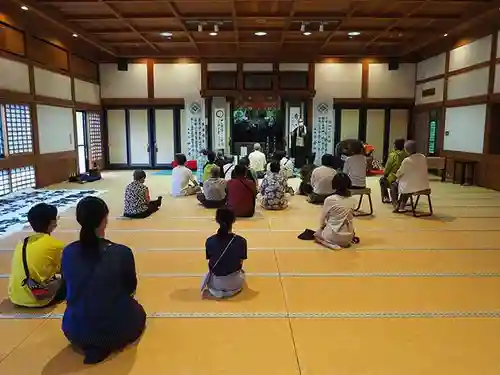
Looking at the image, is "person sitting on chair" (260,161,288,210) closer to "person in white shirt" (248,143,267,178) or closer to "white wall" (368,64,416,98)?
"person in white shirt" (248,143,267,178)

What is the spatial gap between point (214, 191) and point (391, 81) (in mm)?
8522

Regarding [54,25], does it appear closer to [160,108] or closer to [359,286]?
[160,108]

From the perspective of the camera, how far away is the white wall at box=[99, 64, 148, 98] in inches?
500

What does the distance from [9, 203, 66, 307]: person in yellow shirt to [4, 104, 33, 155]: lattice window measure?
5.73 metres

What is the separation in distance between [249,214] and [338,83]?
8.18 m

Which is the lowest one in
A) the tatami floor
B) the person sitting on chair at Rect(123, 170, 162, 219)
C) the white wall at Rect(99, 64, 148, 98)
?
the tatami floor

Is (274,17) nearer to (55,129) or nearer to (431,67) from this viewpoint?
(431,67)

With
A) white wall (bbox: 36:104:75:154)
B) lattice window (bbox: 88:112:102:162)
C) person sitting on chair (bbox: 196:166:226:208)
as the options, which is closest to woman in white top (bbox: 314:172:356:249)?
person sitting on chair (bbox: 196:166:226:208)

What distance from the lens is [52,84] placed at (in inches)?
371

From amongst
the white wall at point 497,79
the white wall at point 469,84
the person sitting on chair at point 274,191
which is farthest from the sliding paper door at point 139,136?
the white wall at point 497,79

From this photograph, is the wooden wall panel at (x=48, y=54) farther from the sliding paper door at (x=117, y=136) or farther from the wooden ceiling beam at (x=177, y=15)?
the wooden ceiling beam at (x=177, y=15)

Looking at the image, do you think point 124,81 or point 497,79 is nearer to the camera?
point 497,79

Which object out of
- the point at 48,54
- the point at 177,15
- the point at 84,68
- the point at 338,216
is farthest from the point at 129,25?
the point at 338,216

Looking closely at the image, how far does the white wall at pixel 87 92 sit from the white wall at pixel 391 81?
26.3 feet
